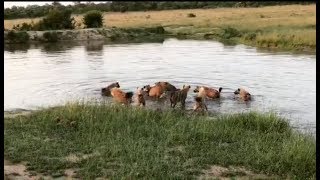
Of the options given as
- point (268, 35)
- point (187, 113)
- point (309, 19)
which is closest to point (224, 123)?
point (187, 113)

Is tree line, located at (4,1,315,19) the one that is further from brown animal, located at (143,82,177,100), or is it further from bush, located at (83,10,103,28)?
brown animal, located at (143,82,177,100)

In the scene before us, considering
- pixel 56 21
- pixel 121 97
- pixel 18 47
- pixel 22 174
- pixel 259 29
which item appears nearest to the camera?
pixel 22 174

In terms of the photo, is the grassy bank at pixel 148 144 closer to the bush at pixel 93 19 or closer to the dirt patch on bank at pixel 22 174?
the dirt patch on bank at pixel 22 174

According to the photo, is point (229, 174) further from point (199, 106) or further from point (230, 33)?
point (230, 33)

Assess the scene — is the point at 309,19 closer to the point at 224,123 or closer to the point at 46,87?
the point at 46,87

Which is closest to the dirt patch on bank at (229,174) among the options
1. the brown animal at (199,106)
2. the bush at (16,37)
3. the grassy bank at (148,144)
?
the grassy bank at (148,144)

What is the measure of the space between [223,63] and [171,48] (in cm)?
396

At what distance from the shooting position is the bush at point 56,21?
10672 millimetres

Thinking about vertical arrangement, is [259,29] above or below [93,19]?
below

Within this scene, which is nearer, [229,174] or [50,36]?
[229,174]

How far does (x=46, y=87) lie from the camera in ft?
41.7

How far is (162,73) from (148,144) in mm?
7886

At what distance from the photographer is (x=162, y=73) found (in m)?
14.7

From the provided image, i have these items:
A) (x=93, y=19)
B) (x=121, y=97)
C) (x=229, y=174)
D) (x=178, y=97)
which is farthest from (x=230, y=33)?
(x=229, y=174)
